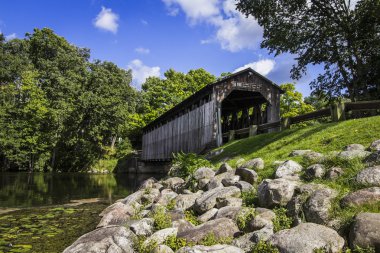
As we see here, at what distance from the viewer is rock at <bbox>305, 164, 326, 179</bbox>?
757cm

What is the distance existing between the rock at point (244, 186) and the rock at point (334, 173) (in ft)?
6.23

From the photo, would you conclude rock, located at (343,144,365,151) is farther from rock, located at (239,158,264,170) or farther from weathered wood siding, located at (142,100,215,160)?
weathered wood siding, located at (142,100,215,160)

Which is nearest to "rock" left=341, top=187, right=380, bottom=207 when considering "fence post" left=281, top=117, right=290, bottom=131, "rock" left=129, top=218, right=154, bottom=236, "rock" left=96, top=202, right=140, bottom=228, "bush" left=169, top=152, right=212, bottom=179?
"rock" left=129, top=218, right=154, bottom=236

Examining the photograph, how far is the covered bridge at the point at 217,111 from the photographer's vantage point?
21453 mm

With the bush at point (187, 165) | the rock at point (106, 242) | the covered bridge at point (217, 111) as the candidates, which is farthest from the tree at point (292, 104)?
the rock at point (106, 242)

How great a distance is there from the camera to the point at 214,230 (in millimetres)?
6176

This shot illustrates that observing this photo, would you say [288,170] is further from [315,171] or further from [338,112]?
[338,112]

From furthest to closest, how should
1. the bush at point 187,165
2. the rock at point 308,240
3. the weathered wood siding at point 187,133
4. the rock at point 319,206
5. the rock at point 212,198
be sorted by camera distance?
the weathered wood siding at point 187,133 < the bush at point 187,165 < the rock at point 212,198 < the rock at point 319,206 < the rock at point 308,240

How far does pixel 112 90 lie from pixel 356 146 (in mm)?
37361

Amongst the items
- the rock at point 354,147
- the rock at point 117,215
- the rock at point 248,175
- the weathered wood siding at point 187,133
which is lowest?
the rock at point 117,215

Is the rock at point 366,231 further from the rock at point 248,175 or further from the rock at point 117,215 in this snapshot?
the rock at point 117,215

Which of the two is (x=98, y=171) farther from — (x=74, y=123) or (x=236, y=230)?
(x=236, y=230)

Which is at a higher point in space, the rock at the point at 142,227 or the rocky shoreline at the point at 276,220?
the rocky shoreline at the point at 276,220

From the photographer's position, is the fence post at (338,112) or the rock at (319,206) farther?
the fence post at (338,112)
